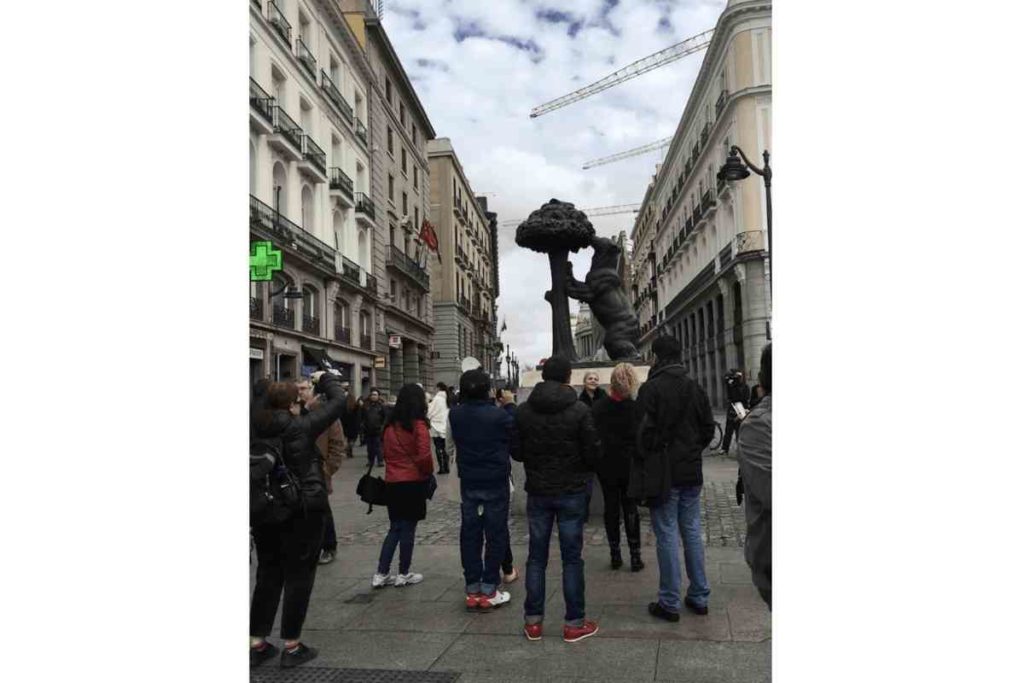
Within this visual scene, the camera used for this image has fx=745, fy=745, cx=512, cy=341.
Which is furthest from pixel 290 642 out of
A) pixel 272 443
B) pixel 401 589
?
pixel 401 589

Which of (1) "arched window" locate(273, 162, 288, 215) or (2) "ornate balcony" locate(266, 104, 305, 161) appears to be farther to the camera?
(1) "arched window" locate(273, 162, 288, 215)

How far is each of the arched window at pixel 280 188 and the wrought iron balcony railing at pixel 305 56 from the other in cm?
371

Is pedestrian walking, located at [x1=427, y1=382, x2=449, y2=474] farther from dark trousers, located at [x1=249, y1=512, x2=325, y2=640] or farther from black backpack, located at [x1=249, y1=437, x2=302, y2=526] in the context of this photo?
black backpack, located at [x1=249, y1=437, x2=302, y2=526]

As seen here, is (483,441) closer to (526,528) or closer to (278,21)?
(526,528)

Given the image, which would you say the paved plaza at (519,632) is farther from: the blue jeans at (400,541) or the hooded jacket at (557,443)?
the hooded jacket at (557,443)

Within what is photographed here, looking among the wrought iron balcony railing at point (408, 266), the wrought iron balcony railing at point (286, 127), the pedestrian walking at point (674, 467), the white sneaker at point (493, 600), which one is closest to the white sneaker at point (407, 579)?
the white sneaker at point (493, 600)

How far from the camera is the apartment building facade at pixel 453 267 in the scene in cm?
4675

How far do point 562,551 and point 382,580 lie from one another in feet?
5.65

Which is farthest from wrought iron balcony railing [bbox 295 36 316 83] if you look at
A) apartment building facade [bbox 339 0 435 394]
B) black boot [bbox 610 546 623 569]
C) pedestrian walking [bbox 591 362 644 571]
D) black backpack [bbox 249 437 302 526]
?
black backpack [bbox 249 437 302 526]

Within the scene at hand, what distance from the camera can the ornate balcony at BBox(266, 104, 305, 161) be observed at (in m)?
21.2

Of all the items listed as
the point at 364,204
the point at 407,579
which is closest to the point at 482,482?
the point at 407,579

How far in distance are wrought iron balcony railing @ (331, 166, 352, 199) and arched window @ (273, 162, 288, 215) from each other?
150 inches
